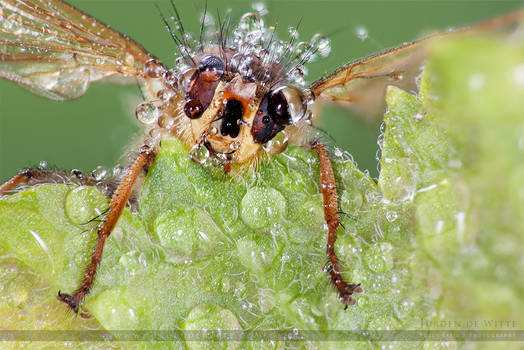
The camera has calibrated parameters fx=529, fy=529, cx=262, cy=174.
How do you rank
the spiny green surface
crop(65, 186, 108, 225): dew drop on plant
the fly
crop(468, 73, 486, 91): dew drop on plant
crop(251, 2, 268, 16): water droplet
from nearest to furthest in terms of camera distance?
crop(468, 73, 486, 91): dew drop on plant < the spiny green surface < crop(65, 186, 108, 225): dew drop on plant < the fly < crop(251, 2, 268, 16): water droplet

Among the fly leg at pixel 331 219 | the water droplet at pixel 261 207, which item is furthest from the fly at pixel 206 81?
the water droplet at pixel 261 207

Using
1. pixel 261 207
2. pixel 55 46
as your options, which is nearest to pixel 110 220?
pixel 261 207

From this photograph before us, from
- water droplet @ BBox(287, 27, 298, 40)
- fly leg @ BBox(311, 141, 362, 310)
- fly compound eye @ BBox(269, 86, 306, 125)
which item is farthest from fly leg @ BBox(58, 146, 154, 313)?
water droplet @ BBox(287, 27, 298, 40)

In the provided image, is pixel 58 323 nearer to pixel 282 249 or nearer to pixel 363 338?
pixel 282 249

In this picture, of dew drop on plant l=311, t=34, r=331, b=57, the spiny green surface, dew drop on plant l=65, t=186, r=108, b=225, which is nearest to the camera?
the spiny green surface

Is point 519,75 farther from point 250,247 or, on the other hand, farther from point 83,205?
→ point 83,205

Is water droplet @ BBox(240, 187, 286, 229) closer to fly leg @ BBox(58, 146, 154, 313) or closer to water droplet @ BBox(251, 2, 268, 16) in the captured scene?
fly leg @ BBox(58, 146, 154, 313)
